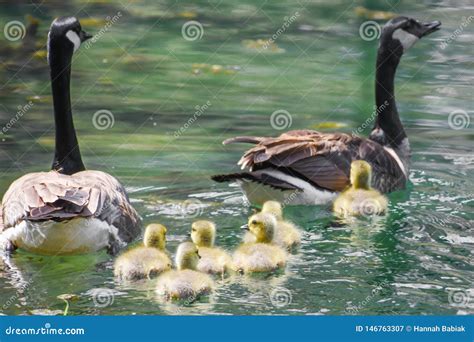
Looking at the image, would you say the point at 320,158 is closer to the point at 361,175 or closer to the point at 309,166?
the point at 309,166

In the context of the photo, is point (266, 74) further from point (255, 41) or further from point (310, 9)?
point (310, 9)

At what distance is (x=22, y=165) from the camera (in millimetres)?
11727

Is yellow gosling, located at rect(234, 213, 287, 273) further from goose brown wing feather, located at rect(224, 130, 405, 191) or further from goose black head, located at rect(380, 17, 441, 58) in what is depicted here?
goose black head, located at rect(380, 17, 441, 58)

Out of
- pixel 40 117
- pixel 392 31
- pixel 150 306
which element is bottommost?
pixel 150 306

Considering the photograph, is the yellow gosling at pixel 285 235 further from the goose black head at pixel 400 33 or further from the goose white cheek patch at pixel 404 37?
the goose white cheek patch at pixel 404 37

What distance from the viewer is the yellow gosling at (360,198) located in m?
10.2

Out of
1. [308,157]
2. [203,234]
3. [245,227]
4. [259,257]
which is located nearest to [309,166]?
[308,157]

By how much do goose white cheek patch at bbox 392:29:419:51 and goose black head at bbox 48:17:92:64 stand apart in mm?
3135

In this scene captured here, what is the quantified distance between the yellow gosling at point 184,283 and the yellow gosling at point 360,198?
82.2 inches

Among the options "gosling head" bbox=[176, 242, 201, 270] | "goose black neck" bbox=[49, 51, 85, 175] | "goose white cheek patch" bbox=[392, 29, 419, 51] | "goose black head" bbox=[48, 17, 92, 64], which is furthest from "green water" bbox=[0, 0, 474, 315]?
"goose black head" bbox=[48, 17, 92, 64]

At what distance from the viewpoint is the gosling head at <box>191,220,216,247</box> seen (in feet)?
29.9

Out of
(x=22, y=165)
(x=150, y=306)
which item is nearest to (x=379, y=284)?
(x=150, y=306)

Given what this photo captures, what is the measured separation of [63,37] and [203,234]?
8.08 feet

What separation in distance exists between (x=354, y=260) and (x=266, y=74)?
19.3 ft
